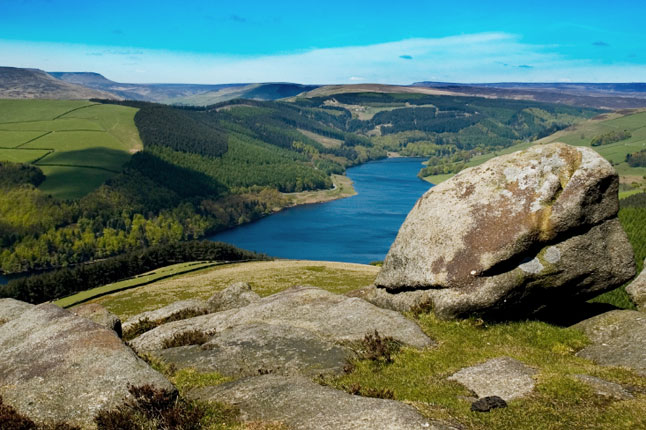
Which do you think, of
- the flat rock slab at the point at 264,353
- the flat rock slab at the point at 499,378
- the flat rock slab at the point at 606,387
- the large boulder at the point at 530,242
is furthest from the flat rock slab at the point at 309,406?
the large boulder at the point at 530,242

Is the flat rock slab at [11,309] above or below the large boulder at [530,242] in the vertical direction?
below

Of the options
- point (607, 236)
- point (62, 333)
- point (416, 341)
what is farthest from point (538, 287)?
point (62, 333)

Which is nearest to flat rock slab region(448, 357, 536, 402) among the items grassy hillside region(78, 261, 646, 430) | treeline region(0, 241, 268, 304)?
grassy hillside region(78, 261, 646, 430)

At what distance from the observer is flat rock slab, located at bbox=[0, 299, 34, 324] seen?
34094 millimetres

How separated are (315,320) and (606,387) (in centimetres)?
1333

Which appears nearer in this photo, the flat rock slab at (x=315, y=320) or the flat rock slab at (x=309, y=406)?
the flat rock slab at (x=309, y=406)

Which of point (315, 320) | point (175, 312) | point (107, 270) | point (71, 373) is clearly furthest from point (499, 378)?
point (107, 270)

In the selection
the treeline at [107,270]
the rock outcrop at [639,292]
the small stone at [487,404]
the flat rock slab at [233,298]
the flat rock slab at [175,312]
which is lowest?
the treeline at [107,270]

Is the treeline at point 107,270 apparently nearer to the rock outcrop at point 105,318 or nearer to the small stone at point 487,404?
the rock outcrop at point 105,318

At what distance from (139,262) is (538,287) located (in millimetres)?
133693

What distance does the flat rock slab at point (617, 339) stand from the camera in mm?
20062

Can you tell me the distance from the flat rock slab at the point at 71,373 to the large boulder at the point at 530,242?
16.3 m

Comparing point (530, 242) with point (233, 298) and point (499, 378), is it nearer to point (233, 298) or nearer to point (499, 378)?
point (499, 378)

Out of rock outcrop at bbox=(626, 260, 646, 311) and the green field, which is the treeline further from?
rock outcrop at bbox=(626, 260, 646, 311)
